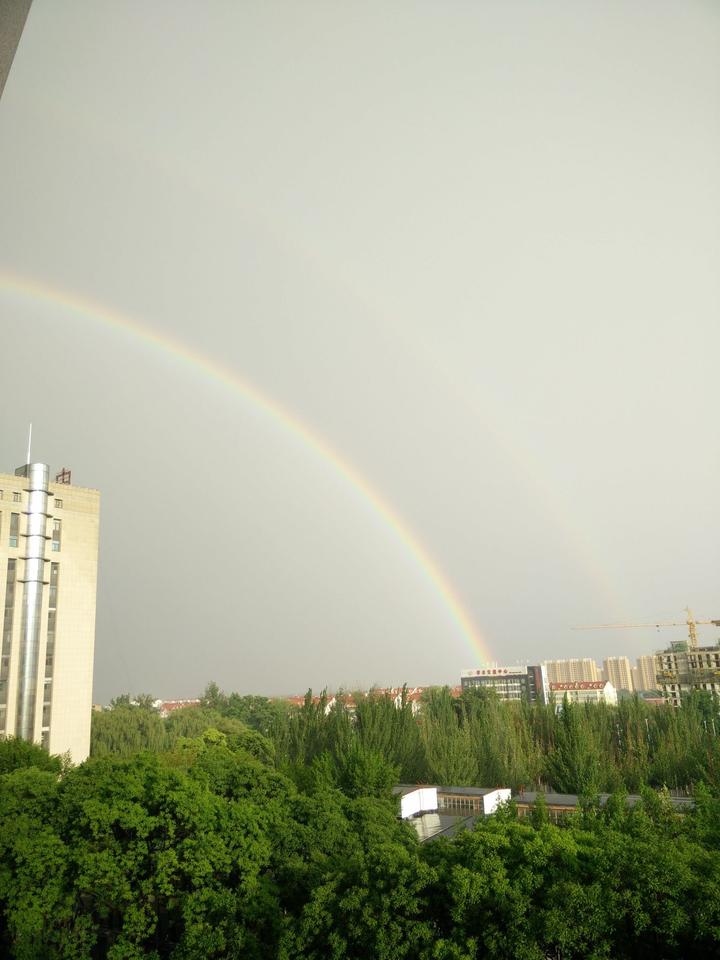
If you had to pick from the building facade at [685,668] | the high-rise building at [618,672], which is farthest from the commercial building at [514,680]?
the high-rise building at [618,672]

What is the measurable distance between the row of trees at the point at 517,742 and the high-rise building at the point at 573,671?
92692 millimetres

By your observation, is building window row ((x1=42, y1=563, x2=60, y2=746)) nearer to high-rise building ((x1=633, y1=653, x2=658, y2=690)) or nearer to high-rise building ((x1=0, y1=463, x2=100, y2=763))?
high-rise building ((x1=0, y1=463, x2=100, y2=763))

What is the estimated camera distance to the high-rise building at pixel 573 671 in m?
124

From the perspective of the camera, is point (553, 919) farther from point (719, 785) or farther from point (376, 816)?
point (719, 785)

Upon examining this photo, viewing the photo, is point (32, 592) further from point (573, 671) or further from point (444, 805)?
point (573, 671)

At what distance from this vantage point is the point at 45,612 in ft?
104

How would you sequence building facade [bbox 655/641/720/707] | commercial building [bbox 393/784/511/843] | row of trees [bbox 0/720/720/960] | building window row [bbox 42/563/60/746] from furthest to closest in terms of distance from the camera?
building facade [bbox 655/641/720/707]
building window row [bbox 42/563/60/746]
commercial building [bbox 393/784/511/843]
row of trees [bbox 0/720/720/960]

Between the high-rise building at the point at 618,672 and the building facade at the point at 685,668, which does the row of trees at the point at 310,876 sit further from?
the high-rise building at the point at 618,672

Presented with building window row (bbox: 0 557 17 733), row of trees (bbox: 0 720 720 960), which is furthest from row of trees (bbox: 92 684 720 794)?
row of trees (bbox: 0 720 720 960)

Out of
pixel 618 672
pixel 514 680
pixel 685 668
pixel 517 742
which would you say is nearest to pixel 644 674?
pixel 618 672

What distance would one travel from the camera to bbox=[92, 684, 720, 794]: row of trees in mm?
27312

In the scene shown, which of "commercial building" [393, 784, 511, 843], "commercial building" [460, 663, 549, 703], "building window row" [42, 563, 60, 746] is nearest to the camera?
"commercial building" [393, 784, 511, 843]

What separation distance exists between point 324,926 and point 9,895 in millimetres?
6102

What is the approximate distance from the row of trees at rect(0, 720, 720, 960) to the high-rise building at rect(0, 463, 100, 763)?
1702 cm
